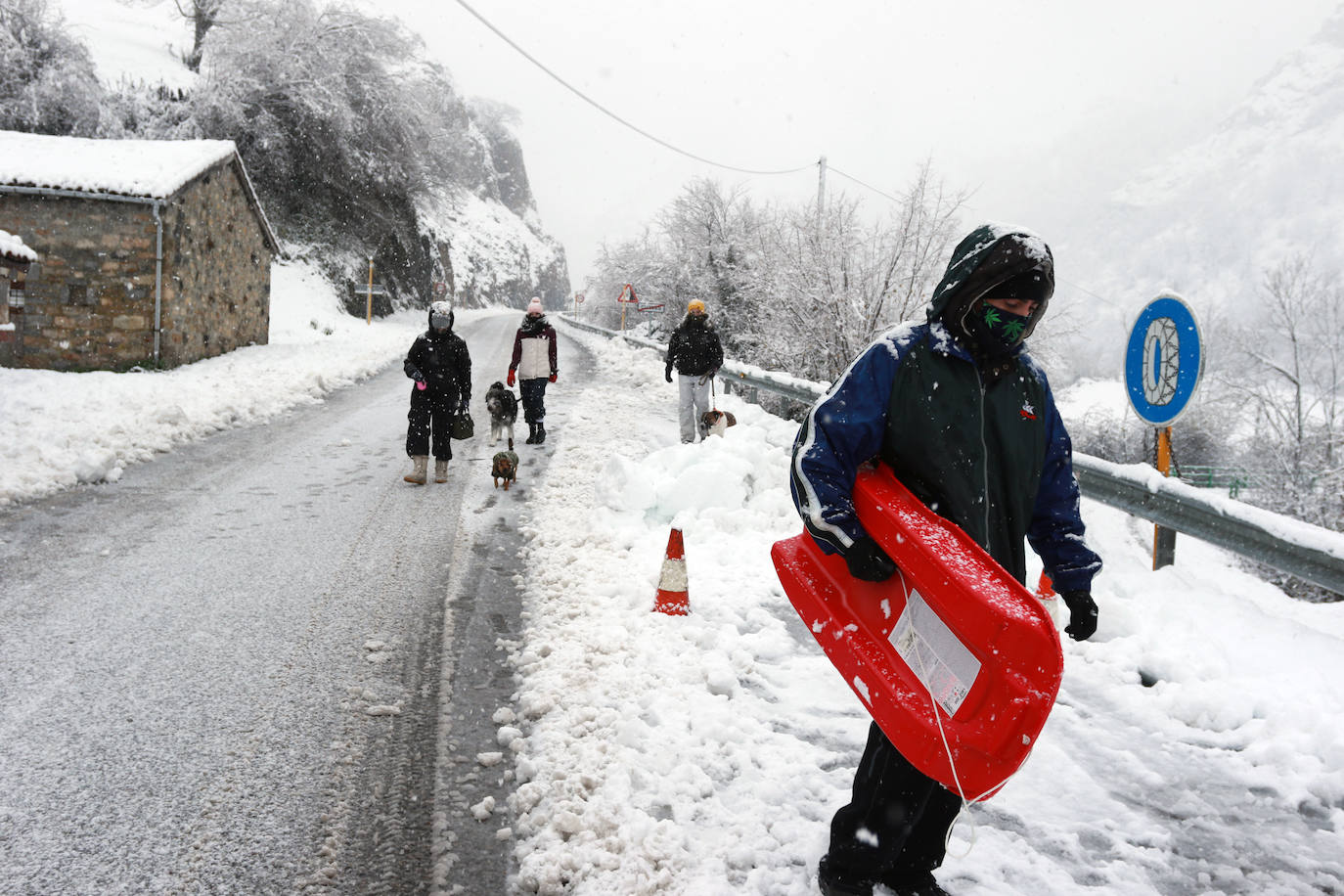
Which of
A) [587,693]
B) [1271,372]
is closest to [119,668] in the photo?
[587,693]

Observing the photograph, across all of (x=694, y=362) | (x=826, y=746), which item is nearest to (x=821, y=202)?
(x=694, y=362)

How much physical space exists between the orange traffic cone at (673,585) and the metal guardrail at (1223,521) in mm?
1247

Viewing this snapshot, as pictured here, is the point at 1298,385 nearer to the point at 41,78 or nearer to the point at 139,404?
the point at 139,404

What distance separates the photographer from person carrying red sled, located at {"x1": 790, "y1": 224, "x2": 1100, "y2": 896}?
2.17 metres

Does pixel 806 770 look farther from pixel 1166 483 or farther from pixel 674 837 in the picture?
pixel 1166 483

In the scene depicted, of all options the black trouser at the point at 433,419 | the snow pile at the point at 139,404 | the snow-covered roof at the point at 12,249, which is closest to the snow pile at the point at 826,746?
the black trouser at the point at 433,419

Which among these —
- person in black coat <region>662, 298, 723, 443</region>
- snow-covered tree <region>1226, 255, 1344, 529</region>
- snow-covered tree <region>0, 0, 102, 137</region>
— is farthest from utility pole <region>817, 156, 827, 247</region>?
snow-covered tree <region>0, 0, 102, 137</region>

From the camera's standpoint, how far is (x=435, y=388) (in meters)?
8.11

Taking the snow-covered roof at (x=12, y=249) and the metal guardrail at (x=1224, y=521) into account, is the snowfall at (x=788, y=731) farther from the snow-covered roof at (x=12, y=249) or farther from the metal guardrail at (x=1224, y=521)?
the snow-covered roof at (x=12, y=249)

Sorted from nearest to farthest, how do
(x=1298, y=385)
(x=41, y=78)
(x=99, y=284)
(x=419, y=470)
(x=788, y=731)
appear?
1. (x=788, y=731)
2. (x=419, y=470)
3. (x=99, y=284)
4. (x=41, y=78)
5. (x=1298, y=385)

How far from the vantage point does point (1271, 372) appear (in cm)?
2870

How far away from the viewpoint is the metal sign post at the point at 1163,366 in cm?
550

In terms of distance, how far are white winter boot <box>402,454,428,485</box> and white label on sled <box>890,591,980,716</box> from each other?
20.8 feet

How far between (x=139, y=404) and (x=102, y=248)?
692cm
